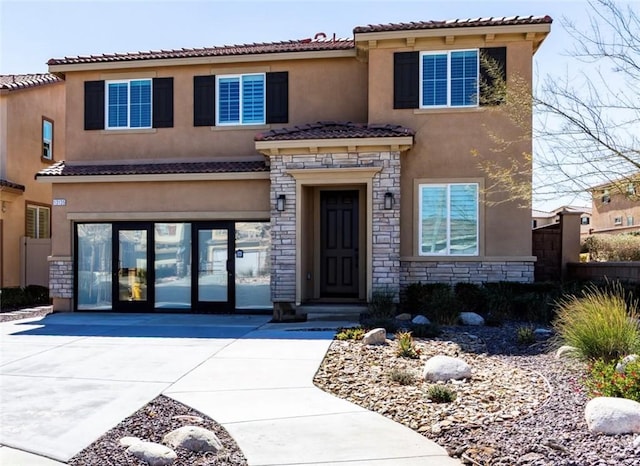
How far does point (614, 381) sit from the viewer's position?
18.1 feet

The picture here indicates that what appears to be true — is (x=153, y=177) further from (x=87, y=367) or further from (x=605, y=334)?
(x=605, y=334)

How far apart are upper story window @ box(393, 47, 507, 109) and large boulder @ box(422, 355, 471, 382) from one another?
25.2 ft

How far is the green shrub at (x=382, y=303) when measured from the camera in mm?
12039

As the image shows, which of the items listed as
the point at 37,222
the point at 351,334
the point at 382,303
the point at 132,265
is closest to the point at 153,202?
the point at 132,265

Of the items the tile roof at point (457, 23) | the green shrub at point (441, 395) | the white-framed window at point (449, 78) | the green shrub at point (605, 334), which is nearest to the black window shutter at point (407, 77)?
the white-framed window at point (449, 78)

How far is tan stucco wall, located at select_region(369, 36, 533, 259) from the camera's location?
12.9m

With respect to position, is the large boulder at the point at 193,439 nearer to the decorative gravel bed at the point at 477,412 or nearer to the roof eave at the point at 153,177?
the decorative gravel bed at the point at 477,412

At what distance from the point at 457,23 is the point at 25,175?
15.5m

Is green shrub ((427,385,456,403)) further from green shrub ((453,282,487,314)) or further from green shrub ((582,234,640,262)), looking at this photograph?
green shrub ((582,234,640,262))

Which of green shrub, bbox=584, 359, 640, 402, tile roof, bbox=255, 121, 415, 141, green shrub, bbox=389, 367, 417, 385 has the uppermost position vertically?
tile roof, bbox=255, 121, 415, 141

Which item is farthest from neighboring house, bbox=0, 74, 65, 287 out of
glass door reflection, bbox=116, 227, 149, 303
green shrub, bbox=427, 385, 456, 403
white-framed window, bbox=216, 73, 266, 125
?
green shrub, bbox=427, 385, 456, 403

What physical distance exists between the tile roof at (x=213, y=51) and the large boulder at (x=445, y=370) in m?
9.52

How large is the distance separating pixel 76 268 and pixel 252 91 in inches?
266

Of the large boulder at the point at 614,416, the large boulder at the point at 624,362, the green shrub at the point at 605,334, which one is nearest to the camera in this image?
the large boulder at the point at 614,416
